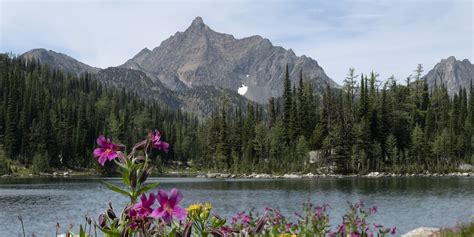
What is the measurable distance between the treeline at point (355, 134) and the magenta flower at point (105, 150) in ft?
333

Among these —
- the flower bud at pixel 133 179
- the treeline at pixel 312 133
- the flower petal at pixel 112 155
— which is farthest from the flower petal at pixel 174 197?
the treeline at pixel 312 133

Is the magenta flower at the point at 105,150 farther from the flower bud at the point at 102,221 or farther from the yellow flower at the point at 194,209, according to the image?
the yellow flower at the point at 194,209

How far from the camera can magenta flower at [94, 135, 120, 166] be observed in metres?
3.03

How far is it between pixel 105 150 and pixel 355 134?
354 feet

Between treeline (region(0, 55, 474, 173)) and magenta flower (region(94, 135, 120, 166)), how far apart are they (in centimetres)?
10128

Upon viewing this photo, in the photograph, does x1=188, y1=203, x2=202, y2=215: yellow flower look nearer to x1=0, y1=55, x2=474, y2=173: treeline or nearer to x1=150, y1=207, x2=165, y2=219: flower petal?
x1=150, y1=207, x2=165, y2=219: flower petal

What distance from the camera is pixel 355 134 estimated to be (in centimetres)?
10800

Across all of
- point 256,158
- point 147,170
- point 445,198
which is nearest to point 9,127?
point 256,158

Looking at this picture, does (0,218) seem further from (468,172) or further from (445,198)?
(468,172)

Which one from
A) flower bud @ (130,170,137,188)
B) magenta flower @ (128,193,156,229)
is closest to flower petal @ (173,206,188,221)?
magenta flower @ (128,193,156,229)

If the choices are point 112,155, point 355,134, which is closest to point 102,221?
point 112,155

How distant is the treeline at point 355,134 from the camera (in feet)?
345

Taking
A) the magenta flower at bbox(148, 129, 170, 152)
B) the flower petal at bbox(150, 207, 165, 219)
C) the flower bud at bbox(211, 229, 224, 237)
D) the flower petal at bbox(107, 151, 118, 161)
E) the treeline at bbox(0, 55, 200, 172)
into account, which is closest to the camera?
the flower petal at bbox(150, 207, 165, 219)

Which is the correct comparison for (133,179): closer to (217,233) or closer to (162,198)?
(162,198)
